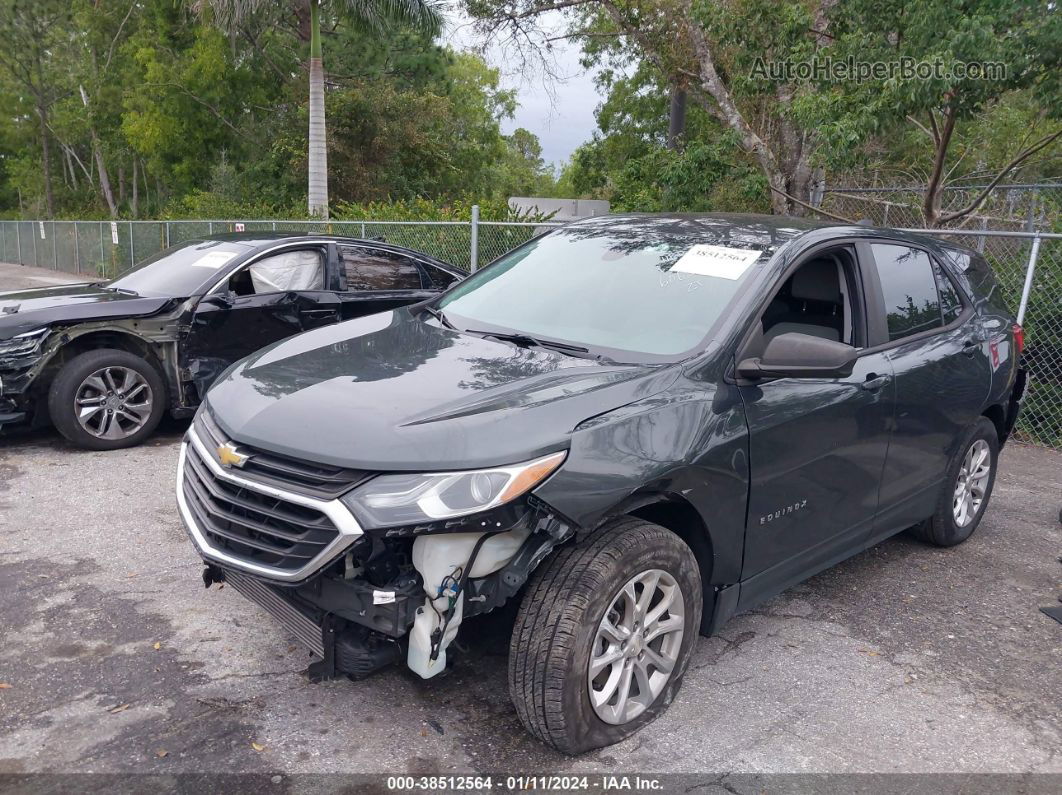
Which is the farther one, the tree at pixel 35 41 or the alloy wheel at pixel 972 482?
the tree at pixel 35 41

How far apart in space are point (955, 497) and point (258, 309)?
5.05m

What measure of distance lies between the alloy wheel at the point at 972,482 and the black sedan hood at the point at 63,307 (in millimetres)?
5511

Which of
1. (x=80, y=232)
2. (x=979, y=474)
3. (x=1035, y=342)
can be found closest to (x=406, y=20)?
(x=80, y=232)

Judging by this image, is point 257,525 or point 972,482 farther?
point 972,482

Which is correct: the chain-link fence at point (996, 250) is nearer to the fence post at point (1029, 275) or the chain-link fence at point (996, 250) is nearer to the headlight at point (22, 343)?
the fence post at point (1029, 275)

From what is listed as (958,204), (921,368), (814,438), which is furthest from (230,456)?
(958,204)

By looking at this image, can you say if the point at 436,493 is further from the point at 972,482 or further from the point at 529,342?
the point at 972,482

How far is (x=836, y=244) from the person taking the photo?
384cm

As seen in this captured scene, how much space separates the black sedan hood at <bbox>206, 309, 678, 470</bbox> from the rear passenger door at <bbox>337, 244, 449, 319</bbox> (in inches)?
141

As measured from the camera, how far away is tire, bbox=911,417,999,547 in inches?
181

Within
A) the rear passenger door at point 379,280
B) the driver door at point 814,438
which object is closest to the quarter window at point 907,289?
the driver door at point 814,438

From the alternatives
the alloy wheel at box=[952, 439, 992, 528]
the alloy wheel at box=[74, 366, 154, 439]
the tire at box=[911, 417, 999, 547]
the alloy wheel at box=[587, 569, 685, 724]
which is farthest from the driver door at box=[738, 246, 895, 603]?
the alloy wheel at box=[74, 366, 154, 439]

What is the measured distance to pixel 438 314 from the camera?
13.5ft

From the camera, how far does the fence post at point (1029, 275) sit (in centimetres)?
722
